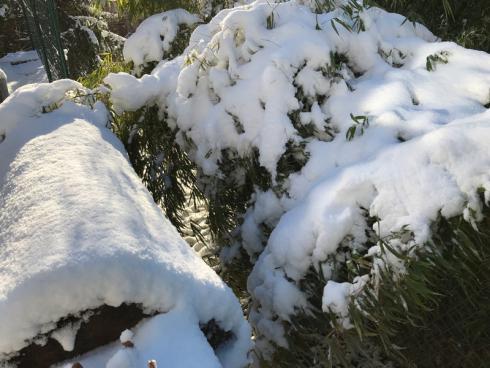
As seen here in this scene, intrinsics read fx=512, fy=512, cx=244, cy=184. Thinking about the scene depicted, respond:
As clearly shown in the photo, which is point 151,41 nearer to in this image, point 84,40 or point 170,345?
point 170,345

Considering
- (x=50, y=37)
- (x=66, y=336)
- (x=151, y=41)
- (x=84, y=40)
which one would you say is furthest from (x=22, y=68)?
(x=66, y=336)

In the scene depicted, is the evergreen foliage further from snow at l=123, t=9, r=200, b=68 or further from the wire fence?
the wire fence

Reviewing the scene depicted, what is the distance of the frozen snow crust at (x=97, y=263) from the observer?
1114mm

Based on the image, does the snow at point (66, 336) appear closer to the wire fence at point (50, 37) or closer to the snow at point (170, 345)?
the snow at point (170, 345)

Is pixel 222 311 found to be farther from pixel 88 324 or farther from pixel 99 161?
pixel 99 161

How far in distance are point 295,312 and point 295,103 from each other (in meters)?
0.83

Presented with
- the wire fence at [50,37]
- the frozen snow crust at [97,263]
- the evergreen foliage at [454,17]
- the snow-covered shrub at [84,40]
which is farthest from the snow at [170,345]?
the snow-covered shrub at [84,40]

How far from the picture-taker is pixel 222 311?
1324 millimetres

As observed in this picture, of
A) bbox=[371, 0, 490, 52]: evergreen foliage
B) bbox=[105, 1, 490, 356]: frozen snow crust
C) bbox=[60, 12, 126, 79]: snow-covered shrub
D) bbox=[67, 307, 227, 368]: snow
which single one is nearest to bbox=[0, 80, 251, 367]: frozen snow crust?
bbox=[67, 307, 227, 368]: snow

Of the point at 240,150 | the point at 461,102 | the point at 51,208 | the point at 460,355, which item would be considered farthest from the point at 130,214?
the point at 461,102

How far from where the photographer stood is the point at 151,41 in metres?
3.10

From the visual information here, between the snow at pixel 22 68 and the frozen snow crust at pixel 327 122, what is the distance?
15.3ft

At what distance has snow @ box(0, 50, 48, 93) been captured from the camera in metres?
6.64

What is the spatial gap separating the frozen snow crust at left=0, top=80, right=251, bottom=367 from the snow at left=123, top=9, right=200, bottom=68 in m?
1.56
